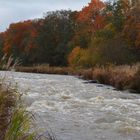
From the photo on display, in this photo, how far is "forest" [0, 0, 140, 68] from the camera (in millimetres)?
52125

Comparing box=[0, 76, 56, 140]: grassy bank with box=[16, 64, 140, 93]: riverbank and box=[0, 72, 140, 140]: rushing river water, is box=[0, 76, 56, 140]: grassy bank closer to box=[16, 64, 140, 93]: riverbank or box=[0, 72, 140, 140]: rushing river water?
box=[0, 72, 140, 140]: rushing river water

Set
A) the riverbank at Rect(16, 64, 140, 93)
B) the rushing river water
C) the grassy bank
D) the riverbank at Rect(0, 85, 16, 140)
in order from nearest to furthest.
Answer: the grassy bank, the riverbank at Rect(0, 85, 16, 140), the rushing river water, the riverbank at Rect(16, 64, 140, 93)

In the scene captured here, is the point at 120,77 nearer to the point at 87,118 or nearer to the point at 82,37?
the point at 87,118

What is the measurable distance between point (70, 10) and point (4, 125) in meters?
77.1

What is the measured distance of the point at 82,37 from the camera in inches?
2682

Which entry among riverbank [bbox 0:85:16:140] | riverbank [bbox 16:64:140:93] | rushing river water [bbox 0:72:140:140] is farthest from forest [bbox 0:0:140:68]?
riverbank [bbox 0:85:16:140]

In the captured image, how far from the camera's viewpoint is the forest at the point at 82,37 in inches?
2052

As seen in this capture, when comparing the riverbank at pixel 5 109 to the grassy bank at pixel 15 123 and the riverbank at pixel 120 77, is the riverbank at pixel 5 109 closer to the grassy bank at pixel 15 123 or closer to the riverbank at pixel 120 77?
the grassy bank at pixel 15 123

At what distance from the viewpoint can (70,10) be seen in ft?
272

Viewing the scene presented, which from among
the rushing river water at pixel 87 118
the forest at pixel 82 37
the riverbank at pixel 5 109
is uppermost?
the forest at pixel 82 37

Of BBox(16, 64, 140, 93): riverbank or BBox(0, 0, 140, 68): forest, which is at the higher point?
BBox(0, 0, 140, 68): forest

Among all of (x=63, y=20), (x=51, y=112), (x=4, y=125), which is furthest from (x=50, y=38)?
(x=4, y=125)

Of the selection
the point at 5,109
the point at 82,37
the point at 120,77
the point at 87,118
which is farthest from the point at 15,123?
the point at 82,37

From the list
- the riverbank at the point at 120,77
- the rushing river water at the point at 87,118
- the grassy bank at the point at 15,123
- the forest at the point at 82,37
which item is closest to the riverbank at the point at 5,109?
the grassy bank at the point at 15,123
